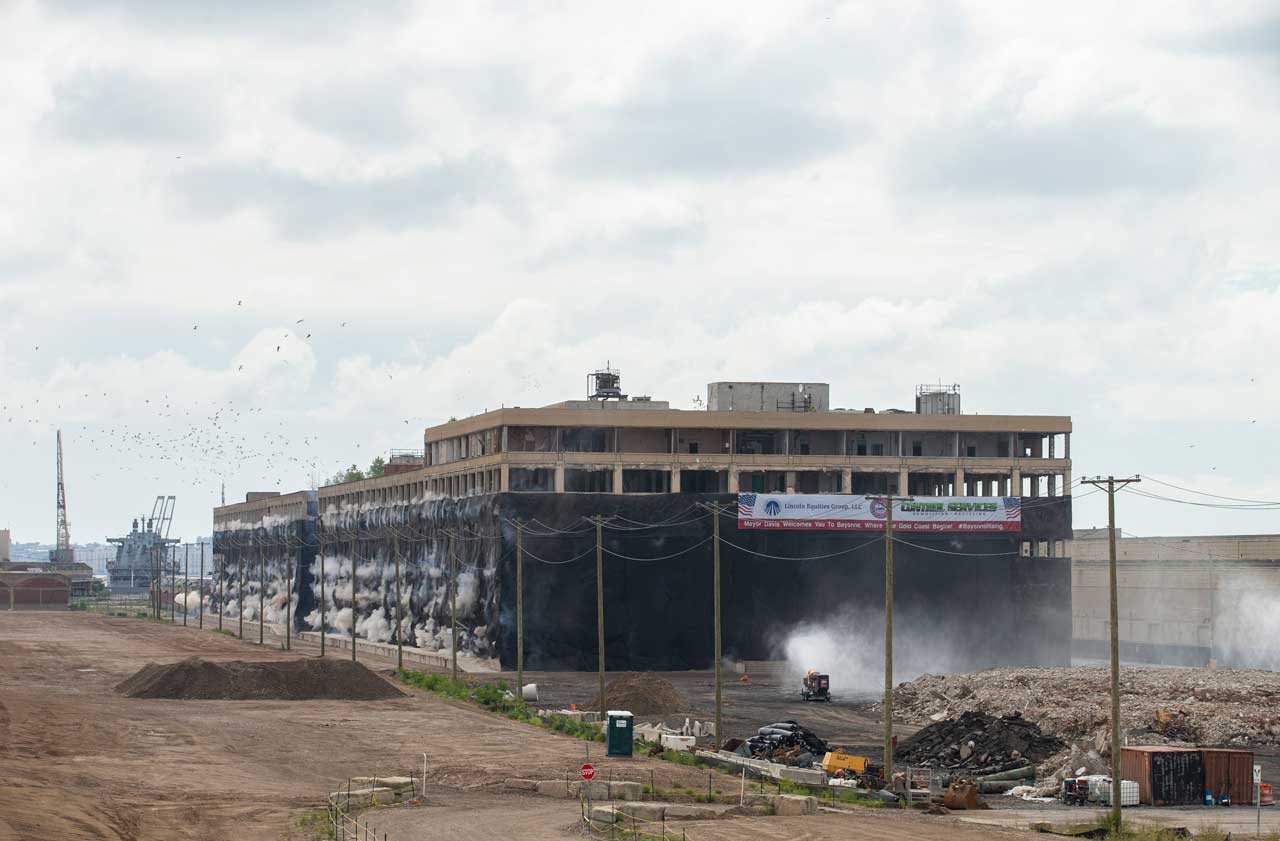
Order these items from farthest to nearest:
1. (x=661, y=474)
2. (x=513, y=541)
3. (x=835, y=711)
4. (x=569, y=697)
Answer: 1. (x=661, y=474)
2. (x=513, y=541)
3. (x=569, y=697)
4. (x=835, y=711)

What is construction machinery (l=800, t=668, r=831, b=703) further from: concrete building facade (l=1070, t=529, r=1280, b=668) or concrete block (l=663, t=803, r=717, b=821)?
concrete block (l=663, t=803, r=717, b=821)

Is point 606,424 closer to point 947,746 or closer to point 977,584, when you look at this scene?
point 977,584

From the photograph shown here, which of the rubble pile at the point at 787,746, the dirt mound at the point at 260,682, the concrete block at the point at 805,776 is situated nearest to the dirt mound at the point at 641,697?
the dirt mound at the point at 260,682

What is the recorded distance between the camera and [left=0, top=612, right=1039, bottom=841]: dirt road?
40.2 meters

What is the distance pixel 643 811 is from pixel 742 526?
62355 millimetres

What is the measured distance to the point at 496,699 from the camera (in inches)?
3034

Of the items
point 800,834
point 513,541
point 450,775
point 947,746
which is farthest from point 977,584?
point 800,834

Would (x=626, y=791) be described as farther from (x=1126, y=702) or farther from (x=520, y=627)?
(x=1126, y=702)

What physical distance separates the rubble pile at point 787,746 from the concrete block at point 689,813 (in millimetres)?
12050

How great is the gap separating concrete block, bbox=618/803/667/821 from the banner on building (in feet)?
201

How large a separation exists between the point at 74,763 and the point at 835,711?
3824 cm

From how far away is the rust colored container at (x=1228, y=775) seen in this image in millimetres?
48031

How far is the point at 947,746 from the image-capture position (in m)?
57.7

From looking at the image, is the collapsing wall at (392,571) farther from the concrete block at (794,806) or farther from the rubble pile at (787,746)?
the concrete block at (794,806)
